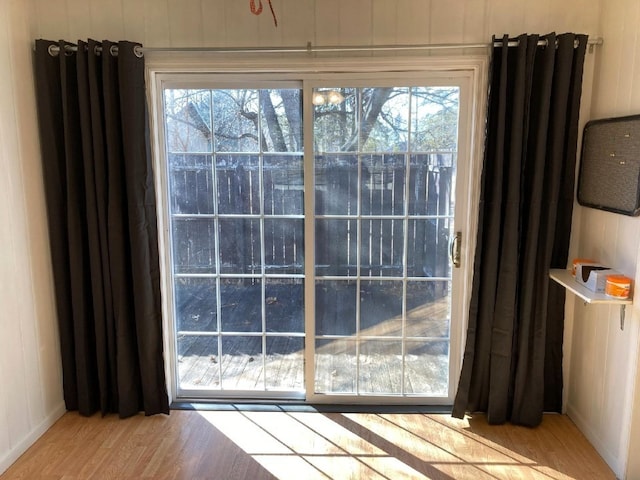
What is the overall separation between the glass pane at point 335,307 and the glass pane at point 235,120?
91cm

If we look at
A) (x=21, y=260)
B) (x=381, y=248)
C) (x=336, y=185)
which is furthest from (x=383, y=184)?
(x=21, y=260)

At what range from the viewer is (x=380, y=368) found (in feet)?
9.11

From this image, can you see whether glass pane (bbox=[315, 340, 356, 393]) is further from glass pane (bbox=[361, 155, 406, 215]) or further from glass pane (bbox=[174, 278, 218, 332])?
glass pane (bbox=[361, 155, 406, 215])

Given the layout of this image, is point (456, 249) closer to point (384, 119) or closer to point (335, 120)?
point (384, 119)

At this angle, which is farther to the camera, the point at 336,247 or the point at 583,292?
the point at 336,247

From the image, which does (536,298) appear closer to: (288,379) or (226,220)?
(288,379)

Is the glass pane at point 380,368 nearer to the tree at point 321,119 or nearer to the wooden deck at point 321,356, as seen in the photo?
the wooden deck at point 321,356

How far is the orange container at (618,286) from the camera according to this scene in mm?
1997

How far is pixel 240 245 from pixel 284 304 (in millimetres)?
441

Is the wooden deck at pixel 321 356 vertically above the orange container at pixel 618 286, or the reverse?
the orange container at pixel 618 286

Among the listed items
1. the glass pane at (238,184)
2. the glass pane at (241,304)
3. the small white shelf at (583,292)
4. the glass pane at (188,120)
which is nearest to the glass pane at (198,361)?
the glass pane at (241,304)

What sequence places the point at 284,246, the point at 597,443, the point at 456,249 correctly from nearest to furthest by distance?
the point at 597,443
the point at 456,249
the point at 284,246

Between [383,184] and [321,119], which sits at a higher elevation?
[321,119]

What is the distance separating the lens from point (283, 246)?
8.83 ft
